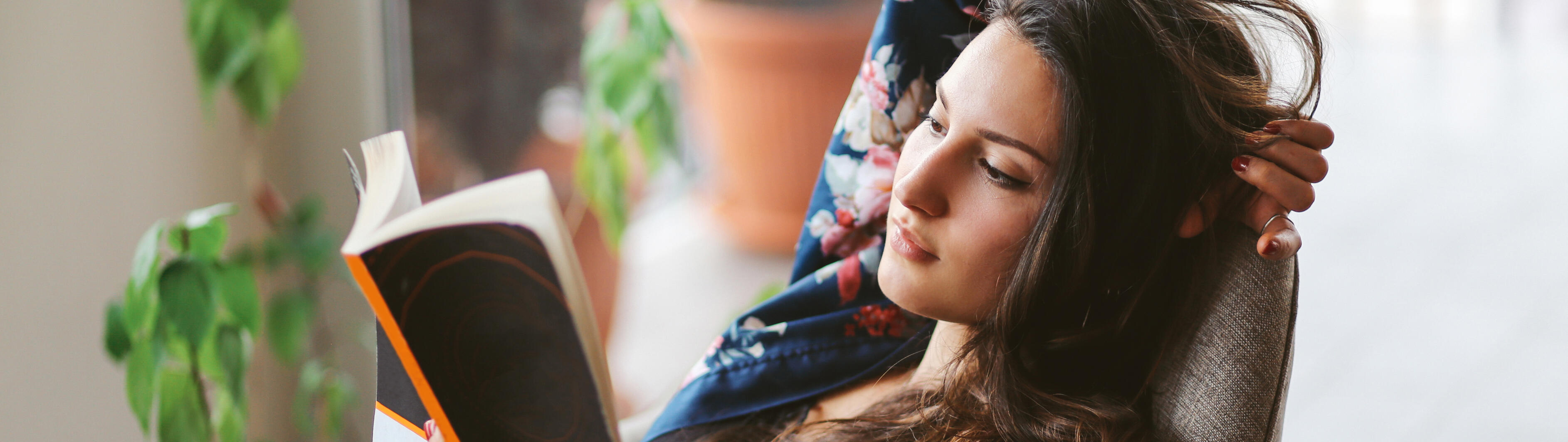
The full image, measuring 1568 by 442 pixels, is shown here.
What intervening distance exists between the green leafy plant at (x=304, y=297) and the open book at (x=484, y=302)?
800 millimetres

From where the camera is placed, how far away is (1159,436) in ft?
2.41

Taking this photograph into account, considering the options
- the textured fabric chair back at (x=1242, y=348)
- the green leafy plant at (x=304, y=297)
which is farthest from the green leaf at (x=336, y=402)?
the textured fabric chair back at (x=1242, y=348)

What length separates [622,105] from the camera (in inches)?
60.0

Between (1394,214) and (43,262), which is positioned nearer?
(43,262)

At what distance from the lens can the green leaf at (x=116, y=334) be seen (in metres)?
1.01

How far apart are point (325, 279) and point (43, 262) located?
301 millimetres

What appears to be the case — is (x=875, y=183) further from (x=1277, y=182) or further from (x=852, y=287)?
(x=1277, y=182)

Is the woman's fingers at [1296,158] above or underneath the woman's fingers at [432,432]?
above

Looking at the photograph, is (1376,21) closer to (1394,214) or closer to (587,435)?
(1394,214)

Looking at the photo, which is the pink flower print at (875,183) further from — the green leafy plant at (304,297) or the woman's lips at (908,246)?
the green leafy plant at (304,297)

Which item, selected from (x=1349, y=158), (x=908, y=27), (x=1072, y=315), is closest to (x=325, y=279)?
(x=908, y=27)

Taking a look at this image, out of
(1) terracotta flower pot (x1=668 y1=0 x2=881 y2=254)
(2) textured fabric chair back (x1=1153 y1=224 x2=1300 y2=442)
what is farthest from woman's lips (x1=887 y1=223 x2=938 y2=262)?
(1) terracotta flower pot (x1=668 y1=0 x2=881 y2=254)

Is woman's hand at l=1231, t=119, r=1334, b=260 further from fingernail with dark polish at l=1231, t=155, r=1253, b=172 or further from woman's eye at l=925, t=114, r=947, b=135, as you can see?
woman's eye at l=925, t=114, r=947, b=135

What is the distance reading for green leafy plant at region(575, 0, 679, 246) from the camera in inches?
58.7
